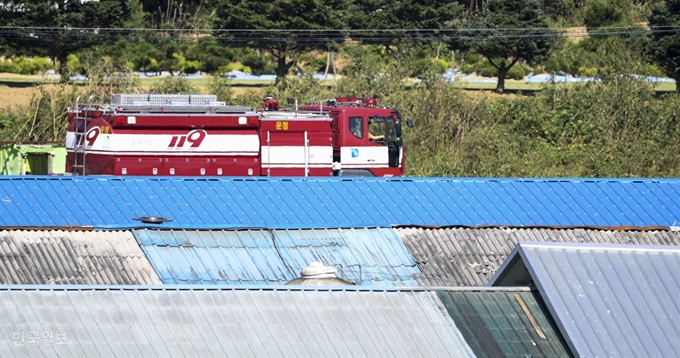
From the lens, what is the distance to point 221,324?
10.1 meters

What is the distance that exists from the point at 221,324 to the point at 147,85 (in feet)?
141

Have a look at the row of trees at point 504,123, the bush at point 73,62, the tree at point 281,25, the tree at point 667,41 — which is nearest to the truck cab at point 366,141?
the row of trees at point 504,123

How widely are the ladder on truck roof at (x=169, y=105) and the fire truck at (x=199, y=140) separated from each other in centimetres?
2

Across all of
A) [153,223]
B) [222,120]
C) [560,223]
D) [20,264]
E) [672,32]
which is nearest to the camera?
[20,264]

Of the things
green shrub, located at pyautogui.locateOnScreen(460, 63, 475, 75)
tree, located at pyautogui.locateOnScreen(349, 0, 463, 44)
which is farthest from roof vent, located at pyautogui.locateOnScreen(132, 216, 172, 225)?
green shrub, located at pyautogui.locateOnScreen(460, 63, 475, 75)

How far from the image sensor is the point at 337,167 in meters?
25.3

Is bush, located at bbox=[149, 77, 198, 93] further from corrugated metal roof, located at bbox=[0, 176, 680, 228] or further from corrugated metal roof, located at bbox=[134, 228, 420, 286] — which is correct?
corrugated metal roof, located at bbox=[134, 228, 420, 286]

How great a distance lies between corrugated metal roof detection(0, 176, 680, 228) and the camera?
1800 centimetres

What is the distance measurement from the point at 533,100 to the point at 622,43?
1585 centimetres

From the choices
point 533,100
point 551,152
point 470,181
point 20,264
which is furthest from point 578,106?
point 20,264

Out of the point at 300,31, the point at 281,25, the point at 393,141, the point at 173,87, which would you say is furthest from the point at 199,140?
the point at 300,31

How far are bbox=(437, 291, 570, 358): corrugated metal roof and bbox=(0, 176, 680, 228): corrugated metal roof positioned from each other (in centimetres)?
696

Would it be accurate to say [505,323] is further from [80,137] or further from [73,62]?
[73,62]

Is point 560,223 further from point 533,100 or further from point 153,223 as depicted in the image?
point 533,100
